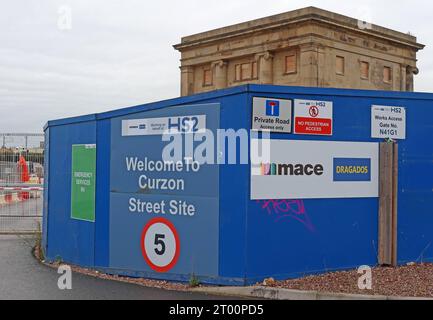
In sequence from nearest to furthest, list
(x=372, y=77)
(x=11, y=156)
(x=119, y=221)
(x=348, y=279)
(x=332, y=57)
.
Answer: (x=348, y=279), (x=119, y=221), (x=11, y=156), (x=332, y=57), (x=372, y=77)

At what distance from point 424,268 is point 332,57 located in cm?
4679

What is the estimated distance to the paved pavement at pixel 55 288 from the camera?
7504mm

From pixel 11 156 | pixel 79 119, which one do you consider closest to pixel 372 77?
pixel 11 156

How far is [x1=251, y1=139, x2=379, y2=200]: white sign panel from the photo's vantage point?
786 centimetres

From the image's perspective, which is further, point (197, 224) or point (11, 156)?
point (11, 156)

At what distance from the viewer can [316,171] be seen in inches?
324

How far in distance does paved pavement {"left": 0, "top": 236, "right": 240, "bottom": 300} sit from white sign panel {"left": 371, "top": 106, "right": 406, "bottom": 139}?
358 cm

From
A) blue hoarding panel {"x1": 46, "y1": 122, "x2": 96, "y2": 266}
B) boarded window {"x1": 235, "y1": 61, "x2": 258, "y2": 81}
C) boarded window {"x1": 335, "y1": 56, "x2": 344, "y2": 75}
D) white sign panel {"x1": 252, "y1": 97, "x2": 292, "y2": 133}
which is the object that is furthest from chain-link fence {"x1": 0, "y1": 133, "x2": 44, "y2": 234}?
boarded window {"x1": 235, "y1": 61, "x2": 258, "y2": 81}

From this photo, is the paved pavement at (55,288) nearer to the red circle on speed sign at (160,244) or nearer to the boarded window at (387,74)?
the red circle on speed sign at (160,244)

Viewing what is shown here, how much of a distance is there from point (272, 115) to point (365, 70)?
5392 cm

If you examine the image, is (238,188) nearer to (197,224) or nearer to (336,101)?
(197,224)

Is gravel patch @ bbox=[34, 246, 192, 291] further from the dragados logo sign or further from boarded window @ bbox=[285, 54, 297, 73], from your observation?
boarded window @ bbox=[285, 54, 297, 73]

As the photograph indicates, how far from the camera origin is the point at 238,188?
7.78 meters

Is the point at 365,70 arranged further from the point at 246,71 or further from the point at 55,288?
the point at 55,288
